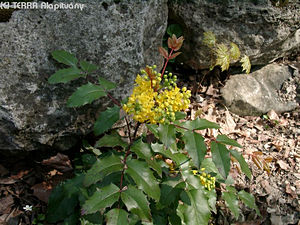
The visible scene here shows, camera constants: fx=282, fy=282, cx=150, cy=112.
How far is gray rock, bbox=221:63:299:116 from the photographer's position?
322 cm

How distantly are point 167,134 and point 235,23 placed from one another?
1.97 meters

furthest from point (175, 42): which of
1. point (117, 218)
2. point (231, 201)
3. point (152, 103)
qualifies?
point (231, 201)

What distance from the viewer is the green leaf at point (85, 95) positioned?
1.61 metres

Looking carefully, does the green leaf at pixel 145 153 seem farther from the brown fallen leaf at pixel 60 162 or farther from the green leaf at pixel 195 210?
the brown fallen leaf at pixel 60 162

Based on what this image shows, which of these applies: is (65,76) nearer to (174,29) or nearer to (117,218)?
(117,218)

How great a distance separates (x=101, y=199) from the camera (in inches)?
55.1

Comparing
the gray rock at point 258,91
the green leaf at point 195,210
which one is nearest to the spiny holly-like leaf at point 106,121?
the green leaf at point 195,210

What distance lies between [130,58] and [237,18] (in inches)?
56.0

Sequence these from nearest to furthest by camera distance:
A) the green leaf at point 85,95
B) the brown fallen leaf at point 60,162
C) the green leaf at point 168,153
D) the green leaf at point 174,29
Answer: the green leaf at point 85,95
the green leaf at point 168,153
the brown fallen leaf at point 60,162
the green leaf at point 174,29

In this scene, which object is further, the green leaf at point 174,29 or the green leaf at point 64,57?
the green leaf at point 174,29

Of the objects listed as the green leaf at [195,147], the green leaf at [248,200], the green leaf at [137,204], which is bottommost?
the green leaf at [248,200]

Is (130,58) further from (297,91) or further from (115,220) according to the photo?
(297,91)

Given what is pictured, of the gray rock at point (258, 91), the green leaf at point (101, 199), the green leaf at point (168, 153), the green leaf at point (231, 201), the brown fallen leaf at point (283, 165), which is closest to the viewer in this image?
the green leaf at point (101, 199)

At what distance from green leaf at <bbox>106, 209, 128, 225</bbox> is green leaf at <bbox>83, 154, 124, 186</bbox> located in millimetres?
187
